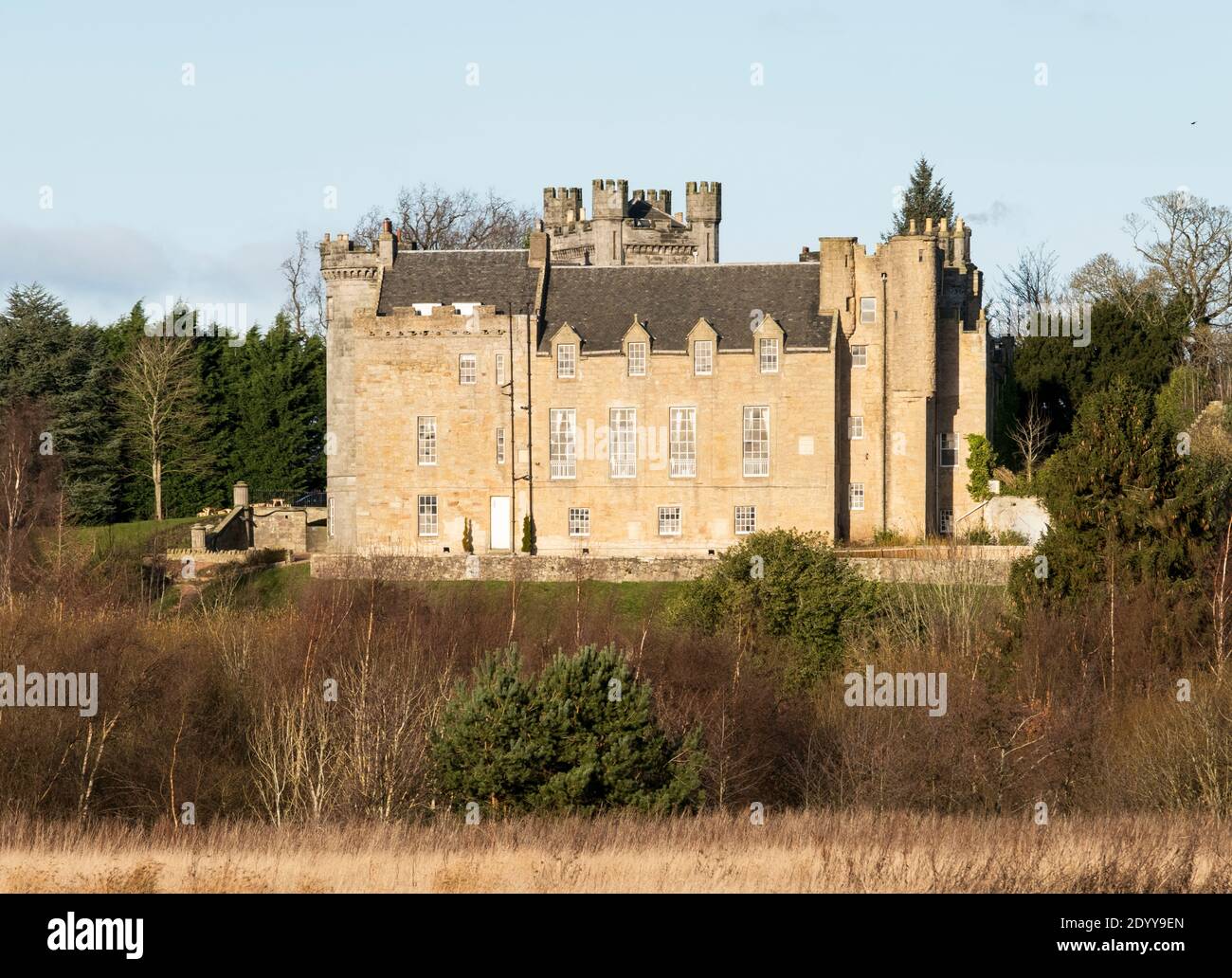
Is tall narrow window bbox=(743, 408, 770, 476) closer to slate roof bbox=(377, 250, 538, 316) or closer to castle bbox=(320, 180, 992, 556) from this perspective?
castle bbox=(320, 180, 992, 556)

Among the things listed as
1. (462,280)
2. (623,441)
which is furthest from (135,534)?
(623,441)

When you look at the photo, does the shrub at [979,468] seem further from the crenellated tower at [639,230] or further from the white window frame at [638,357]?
the crenellated tower at [639,230]

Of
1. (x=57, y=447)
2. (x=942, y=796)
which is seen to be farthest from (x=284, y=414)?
(x=942, y=796)

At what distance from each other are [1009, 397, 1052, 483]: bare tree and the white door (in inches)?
621

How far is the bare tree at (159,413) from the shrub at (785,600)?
27023 mm

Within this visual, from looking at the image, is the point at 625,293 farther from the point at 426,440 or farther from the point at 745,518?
the point at 745,518

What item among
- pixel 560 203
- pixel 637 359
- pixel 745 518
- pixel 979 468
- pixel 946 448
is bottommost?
pixel 745 518

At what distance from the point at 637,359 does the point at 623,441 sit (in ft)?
7.54

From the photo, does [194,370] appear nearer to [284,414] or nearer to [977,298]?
[284,414]

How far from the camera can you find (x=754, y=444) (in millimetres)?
53938

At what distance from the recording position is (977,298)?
199 ft

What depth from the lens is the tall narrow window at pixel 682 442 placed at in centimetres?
5428

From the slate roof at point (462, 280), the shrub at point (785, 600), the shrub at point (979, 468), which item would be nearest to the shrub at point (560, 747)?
the shrub at point (785, 600)

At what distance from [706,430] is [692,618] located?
12.3m
